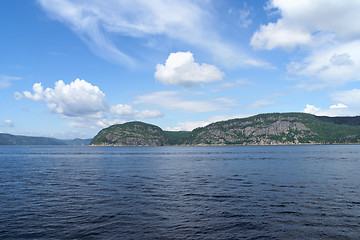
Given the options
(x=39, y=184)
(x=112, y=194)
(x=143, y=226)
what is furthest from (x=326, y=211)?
(x=39, y=184)

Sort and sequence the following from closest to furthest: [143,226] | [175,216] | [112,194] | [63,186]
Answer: [143,226] → [175,216] → [112,194] → [63,186]

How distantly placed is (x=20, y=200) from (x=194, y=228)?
101ft

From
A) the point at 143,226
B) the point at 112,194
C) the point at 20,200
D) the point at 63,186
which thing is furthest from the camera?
the point at 63,186

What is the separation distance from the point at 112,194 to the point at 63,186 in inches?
614

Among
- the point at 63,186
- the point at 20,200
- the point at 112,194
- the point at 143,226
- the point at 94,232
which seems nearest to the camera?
the point at 94,232

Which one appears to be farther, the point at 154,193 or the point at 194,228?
the point at 154,193

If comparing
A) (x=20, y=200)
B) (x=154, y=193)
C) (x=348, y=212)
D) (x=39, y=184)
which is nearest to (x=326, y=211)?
(x=348, y=212)

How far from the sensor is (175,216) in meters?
30.8

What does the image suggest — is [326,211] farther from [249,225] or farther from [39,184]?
[39,184]

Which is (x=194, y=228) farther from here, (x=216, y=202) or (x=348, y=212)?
(x=348, y=212)

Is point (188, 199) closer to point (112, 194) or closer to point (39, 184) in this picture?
point (112, 194)

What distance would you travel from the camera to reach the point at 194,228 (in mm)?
26344

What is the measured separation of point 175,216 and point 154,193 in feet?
49.3

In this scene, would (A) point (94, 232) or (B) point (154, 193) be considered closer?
(A) point (94, 232)
